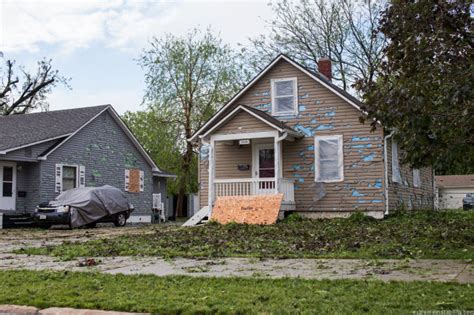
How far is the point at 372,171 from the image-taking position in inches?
698

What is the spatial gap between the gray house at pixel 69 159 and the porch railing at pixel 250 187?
8165mm

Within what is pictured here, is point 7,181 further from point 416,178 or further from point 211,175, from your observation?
point 416,178

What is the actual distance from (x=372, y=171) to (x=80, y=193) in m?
10.8

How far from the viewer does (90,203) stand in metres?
19.6

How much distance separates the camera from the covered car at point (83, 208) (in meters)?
19.0

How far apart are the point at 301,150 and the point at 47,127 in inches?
486

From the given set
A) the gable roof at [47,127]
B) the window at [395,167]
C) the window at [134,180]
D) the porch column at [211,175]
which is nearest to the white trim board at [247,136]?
the porch column at [211,175]

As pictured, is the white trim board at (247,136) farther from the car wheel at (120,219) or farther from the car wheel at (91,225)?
the car wheel at (91,225)

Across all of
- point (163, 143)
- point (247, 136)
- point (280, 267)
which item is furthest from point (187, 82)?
point (280, 267)

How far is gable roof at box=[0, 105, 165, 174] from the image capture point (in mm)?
21781

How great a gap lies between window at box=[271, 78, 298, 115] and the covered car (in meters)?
7.28

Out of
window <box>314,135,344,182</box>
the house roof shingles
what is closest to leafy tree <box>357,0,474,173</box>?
window <box>314,135,344,182</box>

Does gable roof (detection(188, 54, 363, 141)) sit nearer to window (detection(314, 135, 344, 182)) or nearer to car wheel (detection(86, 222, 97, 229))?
window (detection(314, 135, 344, 182))

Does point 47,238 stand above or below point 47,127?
below
